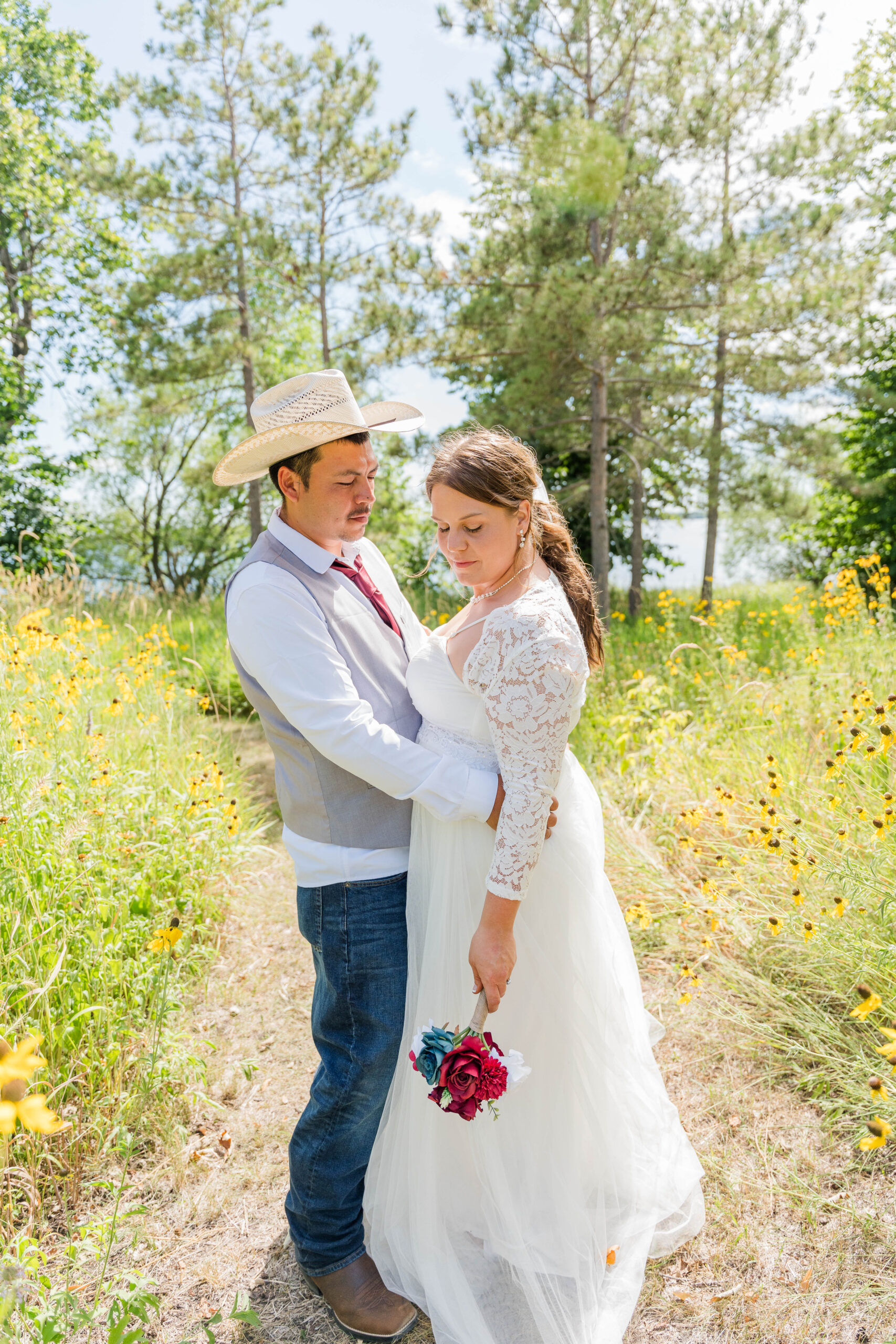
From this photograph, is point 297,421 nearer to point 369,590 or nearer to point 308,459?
point 308,459

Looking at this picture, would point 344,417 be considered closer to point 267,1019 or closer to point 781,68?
point 267,1019

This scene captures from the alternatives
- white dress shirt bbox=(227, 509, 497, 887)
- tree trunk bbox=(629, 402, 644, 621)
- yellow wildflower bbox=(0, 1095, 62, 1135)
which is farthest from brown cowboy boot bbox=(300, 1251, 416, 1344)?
tree trunk bbox=(629, 402, 644, 621)

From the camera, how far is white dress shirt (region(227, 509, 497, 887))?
178cm

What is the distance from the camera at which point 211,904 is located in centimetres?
369

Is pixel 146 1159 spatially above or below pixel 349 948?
below

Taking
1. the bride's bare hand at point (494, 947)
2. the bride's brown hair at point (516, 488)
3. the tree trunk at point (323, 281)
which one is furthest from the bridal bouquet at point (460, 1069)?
the tree trunk at point (323, 281)

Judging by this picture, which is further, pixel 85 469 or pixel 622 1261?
pixel 85 469

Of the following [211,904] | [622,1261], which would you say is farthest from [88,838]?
[622,1261]

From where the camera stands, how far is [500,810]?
1.90 m

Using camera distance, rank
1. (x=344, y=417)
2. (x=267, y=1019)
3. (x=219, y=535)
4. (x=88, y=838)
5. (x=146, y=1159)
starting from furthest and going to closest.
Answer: (x=219, y=535) → (x=267, y=1019) → (x=88, y=838) → (x=146, y=1159) → (x=344, y=417)

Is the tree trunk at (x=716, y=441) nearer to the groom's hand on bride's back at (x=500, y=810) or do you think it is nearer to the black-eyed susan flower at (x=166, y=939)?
the groom's hand on bride's back at (x=500, y=810)

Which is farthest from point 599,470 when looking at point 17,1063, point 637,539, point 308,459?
point 17,1063

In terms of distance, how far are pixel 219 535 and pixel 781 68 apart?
1307 cm

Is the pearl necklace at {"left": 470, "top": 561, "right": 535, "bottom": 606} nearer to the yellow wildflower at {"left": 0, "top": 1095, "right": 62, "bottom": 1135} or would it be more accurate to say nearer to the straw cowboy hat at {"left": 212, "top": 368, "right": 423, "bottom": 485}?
the straw cowboy hat at {"left": 212, "top": 368, "right": 423, "bottom": 485}
